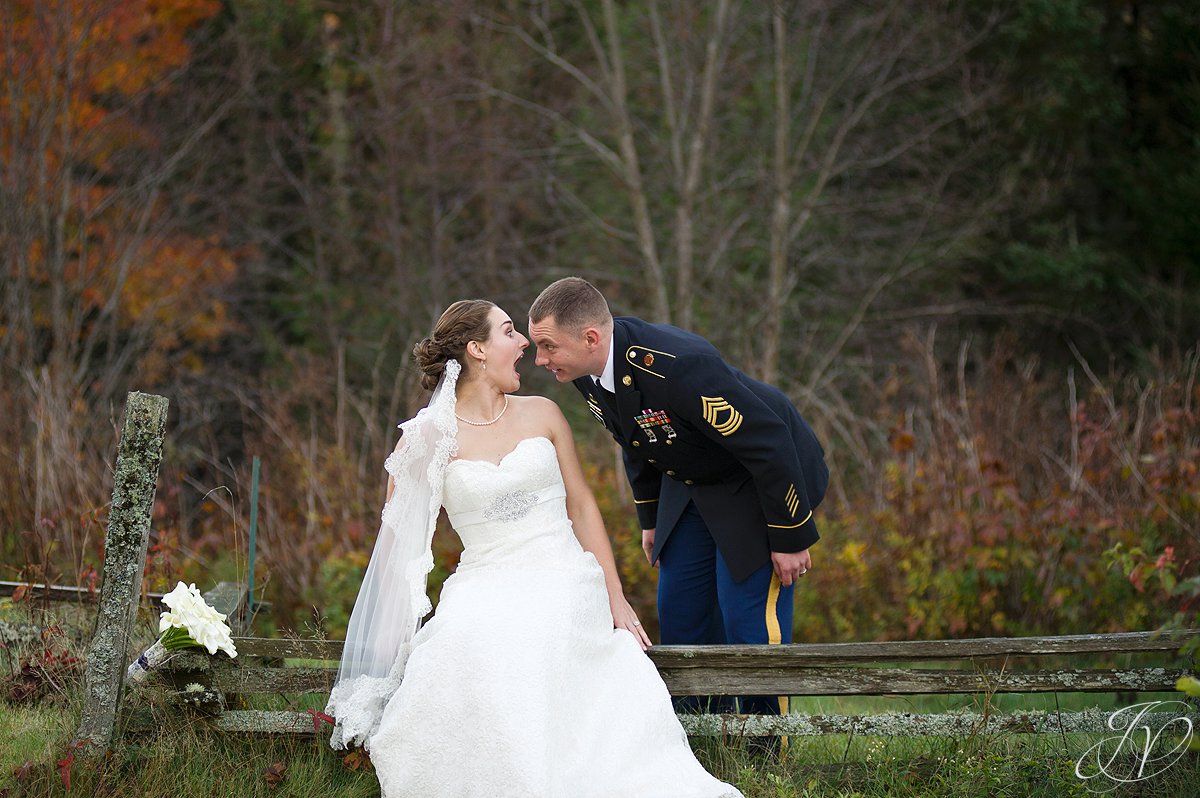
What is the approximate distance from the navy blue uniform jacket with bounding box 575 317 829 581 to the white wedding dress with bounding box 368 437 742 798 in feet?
2.04

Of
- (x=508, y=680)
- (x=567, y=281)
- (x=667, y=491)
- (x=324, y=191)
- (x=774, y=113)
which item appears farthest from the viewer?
(x=324, y=191)

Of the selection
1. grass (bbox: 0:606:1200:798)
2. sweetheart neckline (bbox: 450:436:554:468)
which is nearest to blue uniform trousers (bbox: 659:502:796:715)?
grass (bbox: 0:606:1200:798)

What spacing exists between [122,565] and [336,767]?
1053 mm

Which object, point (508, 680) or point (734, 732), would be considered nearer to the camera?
point (508, 680)

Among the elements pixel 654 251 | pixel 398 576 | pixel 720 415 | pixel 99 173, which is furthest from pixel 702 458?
pixel 99 173

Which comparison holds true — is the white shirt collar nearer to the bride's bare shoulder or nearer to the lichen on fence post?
the bride's bare shoulder

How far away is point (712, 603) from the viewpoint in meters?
4.97

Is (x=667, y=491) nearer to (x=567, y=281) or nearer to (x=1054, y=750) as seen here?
(x=567, y=281)

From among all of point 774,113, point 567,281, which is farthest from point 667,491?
point 774,113

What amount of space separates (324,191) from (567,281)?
45.5 feet

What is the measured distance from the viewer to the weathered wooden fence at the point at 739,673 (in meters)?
4.15

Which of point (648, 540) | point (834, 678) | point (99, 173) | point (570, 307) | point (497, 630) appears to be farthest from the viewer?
point (99, 173)

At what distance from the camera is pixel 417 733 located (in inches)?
153

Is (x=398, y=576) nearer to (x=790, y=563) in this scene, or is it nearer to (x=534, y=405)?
(x=534, y=405)
